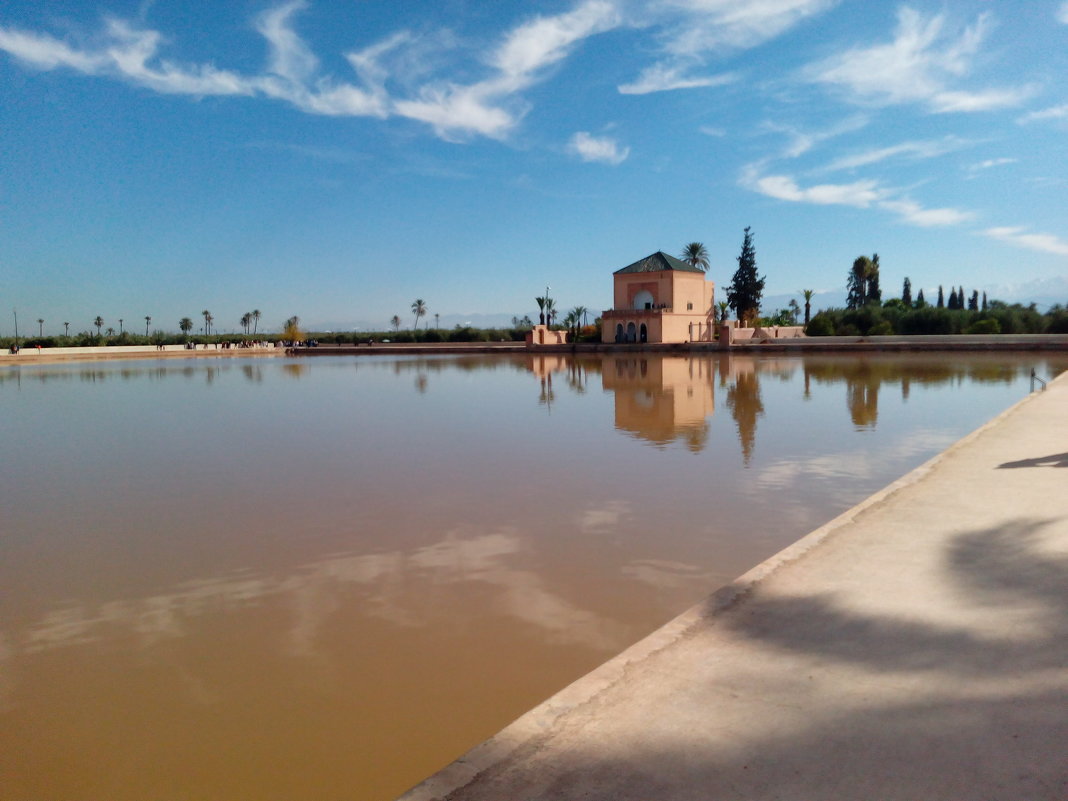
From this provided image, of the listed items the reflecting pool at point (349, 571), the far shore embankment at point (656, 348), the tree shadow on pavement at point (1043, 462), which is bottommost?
the reflecting pool at point (349, 571)

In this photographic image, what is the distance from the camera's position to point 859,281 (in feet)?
229

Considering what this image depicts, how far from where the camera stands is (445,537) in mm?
6207

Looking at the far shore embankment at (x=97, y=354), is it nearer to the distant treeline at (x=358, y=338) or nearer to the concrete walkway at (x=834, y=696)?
the distant treeline at (x=358, y=338)

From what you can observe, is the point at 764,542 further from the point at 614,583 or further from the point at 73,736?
the point at 73,736

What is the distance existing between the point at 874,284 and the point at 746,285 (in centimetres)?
2350

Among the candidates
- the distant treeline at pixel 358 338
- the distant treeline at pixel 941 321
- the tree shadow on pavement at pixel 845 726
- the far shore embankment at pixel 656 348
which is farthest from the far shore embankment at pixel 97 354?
the tree shadow on pavement at pixel 845 726

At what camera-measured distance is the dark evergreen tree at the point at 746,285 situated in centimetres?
5488

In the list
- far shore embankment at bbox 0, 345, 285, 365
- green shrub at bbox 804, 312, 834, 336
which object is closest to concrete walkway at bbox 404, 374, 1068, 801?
green shrub at bbox 804, 312, 834, 336

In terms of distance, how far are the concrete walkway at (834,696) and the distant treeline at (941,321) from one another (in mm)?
43408

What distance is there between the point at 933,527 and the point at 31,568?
22.1 feet

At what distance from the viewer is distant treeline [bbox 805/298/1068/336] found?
4109 cm

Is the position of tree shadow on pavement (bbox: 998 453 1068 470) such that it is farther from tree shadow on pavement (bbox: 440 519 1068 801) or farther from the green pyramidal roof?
the green pyramidal roof

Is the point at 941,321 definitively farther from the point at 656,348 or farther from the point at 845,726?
the point at 845,726

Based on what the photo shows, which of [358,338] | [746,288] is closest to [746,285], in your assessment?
[746,288]
